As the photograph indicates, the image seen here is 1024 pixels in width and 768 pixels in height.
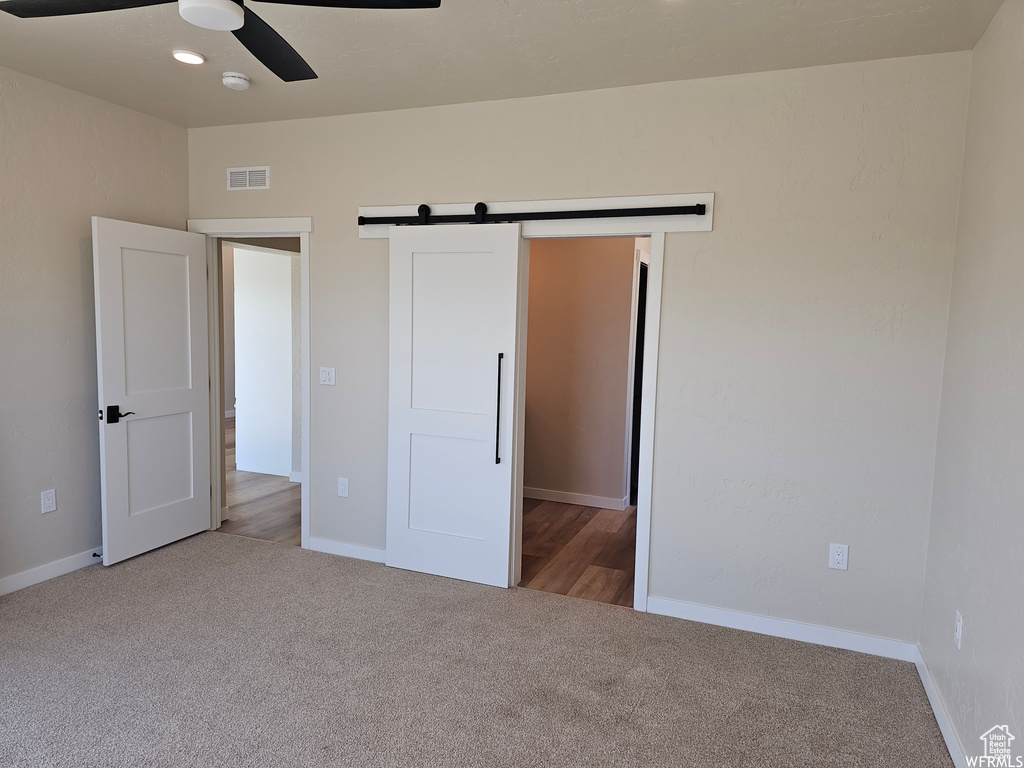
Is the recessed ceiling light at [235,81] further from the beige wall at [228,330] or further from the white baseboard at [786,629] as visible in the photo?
the beige wall at [228,330]

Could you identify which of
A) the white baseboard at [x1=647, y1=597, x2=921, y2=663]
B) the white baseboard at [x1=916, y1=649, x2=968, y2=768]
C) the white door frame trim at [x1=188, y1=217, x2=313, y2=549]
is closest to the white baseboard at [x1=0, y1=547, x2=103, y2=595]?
the white door frame trim at [x1=188, y1=217, x2=313, y2=549]

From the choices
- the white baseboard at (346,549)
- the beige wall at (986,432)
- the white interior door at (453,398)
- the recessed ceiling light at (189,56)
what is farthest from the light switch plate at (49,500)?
the beige wall at (986,432)

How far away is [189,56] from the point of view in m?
2.92

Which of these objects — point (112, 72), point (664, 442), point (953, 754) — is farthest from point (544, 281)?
point (953, 754)

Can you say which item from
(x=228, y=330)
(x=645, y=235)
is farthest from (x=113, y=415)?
(x=228, y=330)

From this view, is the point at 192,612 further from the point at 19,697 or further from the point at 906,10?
the point at 906,10

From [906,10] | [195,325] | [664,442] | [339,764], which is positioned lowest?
[339,764]

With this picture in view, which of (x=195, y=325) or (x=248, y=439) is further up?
(x=195, y=325)

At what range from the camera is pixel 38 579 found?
346cm

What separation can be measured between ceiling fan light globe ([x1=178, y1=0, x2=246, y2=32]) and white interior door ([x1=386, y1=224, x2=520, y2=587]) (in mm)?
1744

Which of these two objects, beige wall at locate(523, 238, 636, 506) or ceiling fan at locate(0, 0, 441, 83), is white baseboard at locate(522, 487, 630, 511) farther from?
ceiling fan at locate(0, 0, 441, 83)

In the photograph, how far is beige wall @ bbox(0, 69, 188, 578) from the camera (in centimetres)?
329

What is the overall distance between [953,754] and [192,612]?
321 centimetres

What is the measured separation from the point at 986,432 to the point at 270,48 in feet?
8.75
